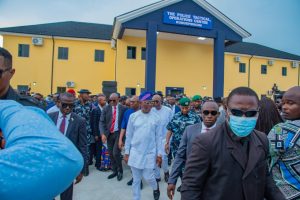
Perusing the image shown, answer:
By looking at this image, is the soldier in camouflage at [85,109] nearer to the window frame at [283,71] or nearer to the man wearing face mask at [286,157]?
the man wearing face mask at [286,157]

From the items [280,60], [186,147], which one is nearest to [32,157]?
[186,147]

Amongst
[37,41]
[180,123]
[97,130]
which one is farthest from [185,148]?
[37,41]

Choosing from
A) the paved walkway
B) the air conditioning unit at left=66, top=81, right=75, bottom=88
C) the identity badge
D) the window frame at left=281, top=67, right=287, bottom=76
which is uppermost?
the window frame at left=281, top=67, right=287, bottom=76

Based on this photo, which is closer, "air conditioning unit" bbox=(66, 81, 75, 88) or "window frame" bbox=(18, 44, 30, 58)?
"window frame" bbox=(18, 44, 30, 58)

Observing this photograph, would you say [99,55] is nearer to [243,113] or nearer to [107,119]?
[107,119]

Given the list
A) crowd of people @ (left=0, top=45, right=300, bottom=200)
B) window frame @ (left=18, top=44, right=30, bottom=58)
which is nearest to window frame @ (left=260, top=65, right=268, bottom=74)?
window frame @ (left=18, top=44, right=30, bottom=58)

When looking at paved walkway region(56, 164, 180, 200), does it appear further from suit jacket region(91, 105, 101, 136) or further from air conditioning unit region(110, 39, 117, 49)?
air conditioning unit region(110, 39, 117, 49)

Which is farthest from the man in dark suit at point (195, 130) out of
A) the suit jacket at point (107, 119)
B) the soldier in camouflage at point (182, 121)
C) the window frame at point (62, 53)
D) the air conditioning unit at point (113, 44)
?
the window frame at point (62, 53)

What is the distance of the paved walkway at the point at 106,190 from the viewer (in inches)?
221

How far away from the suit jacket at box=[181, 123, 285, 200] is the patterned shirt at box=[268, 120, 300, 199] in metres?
0.24

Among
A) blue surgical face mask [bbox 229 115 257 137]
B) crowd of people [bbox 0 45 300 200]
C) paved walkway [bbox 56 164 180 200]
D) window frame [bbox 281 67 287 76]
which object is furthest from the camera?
window frame [bbox 281 67 287 76]

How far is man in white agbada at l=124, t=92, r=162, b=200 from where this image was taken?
5.04 metres

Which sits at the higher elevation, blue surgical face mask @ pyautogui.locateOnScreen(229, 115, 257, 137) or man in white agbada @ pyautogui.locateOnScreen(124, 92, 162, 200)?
blue surgical face mask @ pyautogui.locateOnScreen(229, 115, 257, 137)

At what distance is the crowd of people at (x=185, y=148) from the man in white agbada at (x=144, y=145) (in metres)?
0.02
